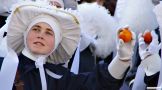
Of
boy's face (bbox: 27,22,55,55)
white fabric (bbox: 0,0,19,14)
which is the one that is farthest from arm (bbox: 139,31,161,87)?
white fabric (bbox: 0,0,19,14)

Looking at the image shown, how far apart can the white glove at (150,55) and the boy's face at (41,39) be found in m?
0.49

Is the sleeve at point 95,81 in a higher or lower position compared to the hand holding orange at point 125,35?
lower

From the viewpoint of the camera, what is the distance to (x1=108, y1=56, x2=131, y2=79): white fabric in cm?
211

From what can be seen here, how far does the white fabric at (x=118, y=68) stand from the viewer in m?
2.11

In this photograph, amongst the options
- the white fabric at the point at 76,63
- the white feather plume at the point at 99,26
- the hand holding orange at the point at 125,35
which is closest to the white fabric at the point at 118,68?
the hand holding orange at the point at 125,35

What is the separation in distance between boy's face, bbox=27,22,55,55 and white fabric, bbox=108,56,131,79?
0.37m

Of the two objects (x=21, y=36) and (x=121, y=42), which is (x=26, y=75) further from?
(x=121, y=42)

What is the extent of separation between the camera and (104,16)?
3.21 meters

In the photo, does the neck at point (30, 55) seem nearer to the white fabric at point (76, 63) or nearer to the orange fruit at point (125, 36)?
the orange fruit at point (125, 36)

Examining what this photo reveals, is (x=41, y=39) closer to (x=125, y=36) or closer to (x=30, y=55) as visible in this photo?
(x=30, y=55)

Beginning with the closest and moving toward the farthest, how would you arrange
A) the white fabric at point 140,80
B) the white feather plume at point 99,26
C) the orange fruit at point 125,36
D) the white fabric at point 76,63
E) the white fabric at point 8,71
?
the orange fruit at point 125,36 → the white fabric at point 8,71 → the white fabric at point 140,80 → the white fabric at point 76,63 → the white feather plume at point 99,26

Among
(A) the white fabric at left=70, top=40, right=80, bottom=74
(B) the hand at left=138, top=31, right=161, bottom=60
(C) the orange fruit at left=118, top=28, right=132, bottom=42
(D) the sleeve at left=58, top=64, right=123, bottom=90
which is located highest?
(C) the orange fruit at left=118, top=28, right=132, bottom=42

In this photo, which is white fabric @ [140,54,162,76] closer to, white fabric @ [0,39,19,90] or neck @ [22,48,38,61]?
neck @ [22,48,38,61]

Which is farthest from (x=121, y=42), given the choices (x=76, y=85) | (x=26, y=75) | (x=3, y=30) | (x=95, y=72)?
(x=3, y=30)
